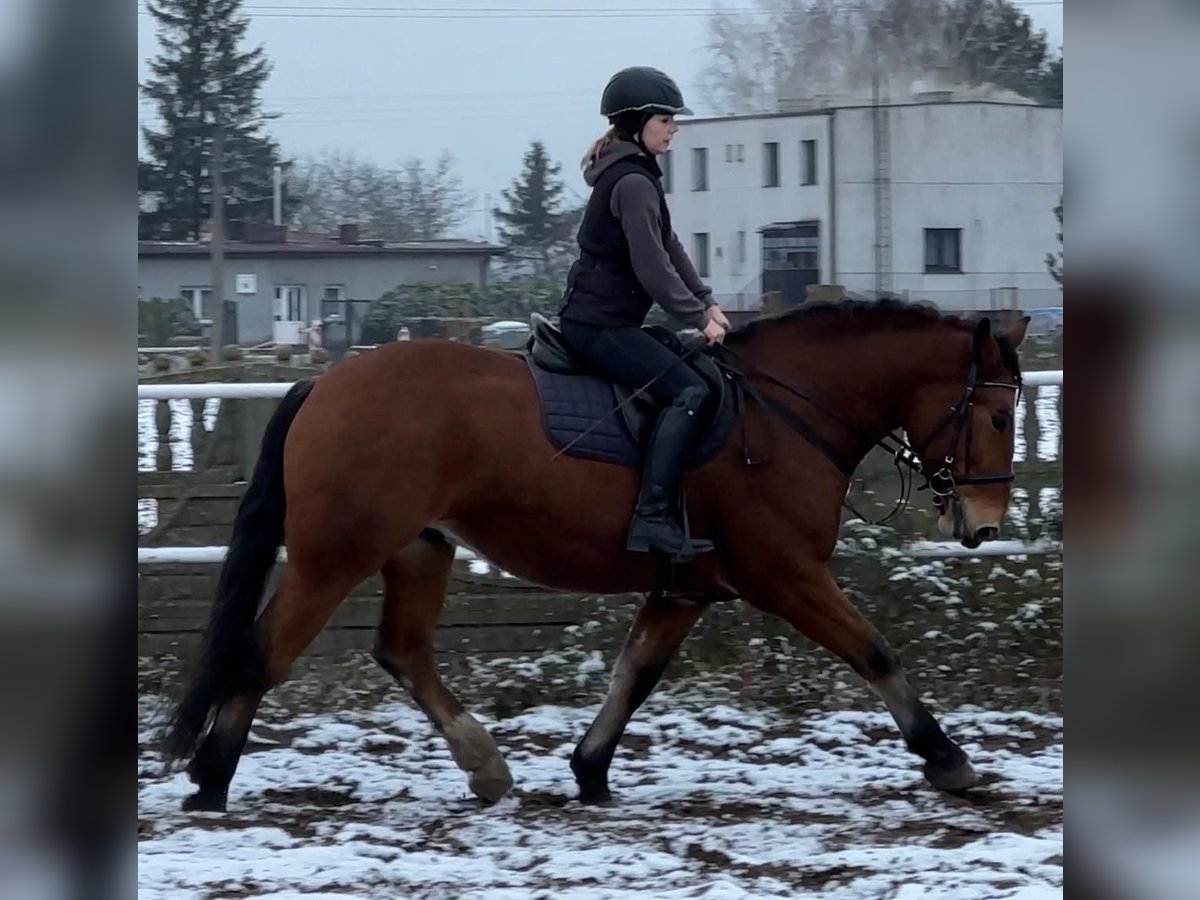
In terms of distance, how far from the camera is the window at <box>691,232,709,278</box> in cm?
1386

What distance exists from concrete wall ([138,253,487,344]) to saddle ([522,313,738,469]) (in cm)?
560

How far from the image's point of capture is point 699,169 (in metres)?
15.2

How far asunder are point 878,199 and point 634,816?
499 inches

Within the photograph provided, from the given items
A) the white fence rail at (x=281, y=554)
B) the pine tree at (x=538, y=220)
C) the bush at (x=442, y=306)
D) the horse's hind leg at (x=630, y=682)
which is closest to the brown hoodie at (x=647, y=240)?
the horse's hind leg at (x=630, y=682)

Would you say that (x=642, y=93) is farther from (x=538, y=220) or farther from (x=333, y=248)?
(x=333, y=248)

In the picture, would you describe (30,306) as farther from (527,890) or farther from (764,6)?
(764,6)

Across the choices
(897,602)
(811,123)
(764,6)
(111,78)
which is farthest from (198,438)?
(764,6)

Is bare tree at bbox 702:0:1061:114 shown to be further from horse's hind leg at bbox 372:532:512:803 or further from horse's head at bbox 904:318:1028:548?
horse's hind leg at bbox 372:532:512:803

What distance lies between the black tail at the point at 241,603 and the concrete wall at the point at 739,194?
303 inches

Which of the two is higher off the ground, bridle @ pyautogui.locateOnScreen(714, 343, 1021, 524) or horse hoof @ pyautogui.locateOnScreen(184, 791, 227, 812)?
bridle @ pyautogui.locateOnScreen(714, 343, 1021, 524)

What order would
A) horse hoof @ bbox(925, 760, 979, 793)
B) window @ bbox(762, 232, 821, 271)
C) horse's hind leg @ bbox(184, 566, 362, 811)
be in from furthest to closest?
window @ bbox(762, 232, 821, 271)
horse hoof @ bbox(925, 760, 979, 793)
horse's hind leg @ bbox(184, 566, 362, 811)

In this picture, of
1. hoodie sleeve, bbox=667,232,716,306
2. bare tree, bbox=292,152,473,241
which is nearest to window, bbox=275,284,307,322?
bare tree, bbox=292,152,473,241

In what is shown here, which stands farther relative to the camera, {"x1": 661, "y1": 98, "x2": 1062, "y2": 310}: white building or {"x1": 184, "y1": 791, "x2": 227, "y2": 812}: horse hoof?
{"x1": 661, "y1": 98, "x2": 1062, "y2": 310}: white building

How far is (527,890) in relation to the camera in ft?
14.8
